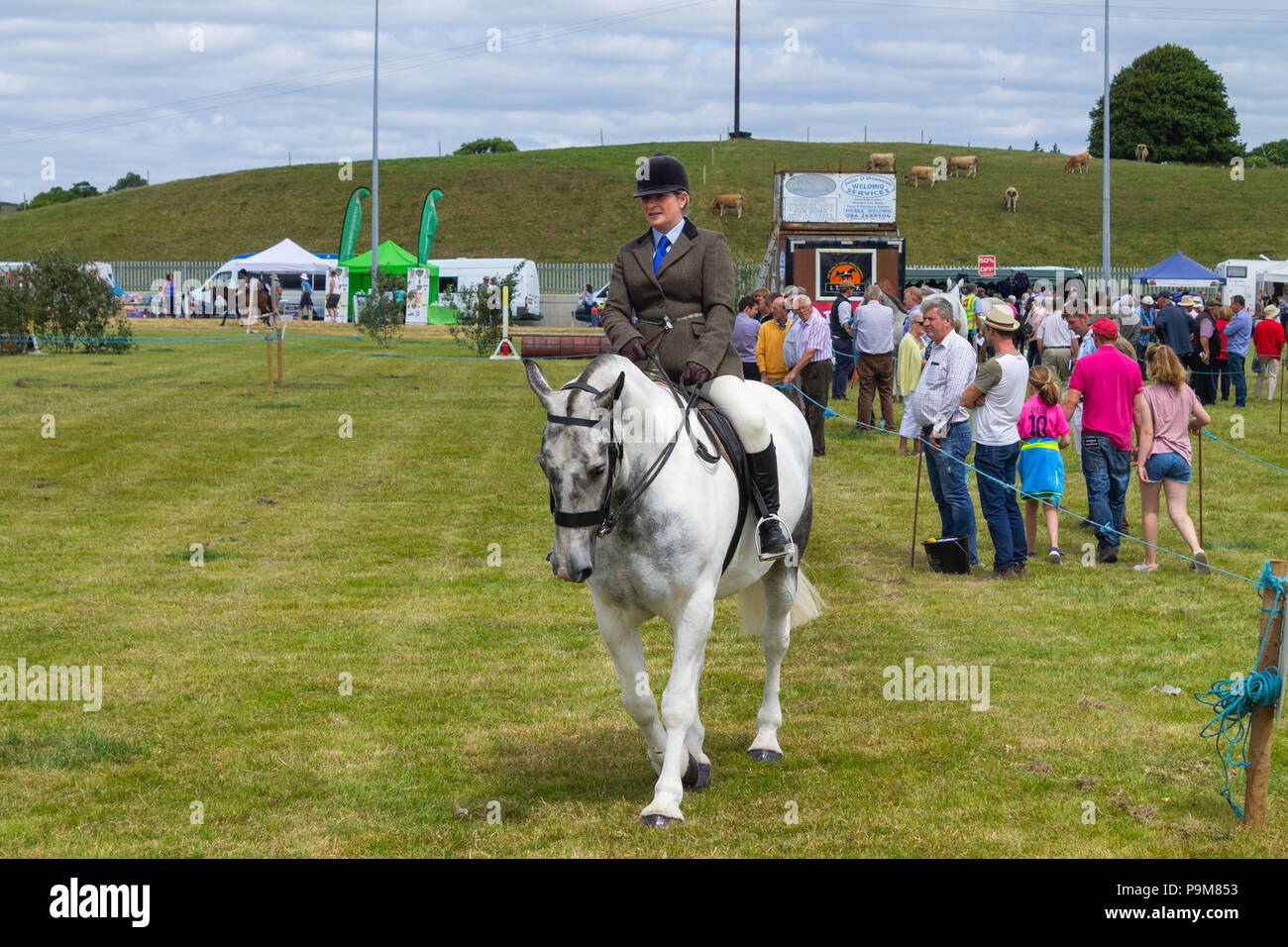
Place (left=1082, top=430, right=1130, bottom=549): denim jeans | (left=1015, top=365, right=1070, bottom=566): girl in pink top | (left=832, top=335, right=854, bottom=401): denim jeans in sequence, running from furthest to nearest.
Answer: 1. (left=832, top=335, right=854, bottom=401): denim jeans
2. (left=1082, top=430, right=1130, bottom=549): denim jeans
3. (left=1015, top=365, right=1070, bottom=566): girl in pink top

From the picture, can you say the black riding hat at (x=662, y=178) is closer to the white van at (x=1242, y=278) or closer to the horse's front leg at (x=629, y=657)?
the horse's front leg at (x=629, y=657)

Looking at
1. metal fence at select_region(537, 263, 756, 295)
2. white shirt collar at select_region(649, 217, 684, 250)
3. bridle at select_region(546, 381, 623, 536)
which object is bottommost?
bridle at select_region(546, 381, 623, 536)

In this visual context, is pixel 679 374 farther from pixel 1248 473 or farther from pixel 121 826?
pixel 1248 473

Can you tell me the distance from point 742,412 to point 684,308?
65 cm

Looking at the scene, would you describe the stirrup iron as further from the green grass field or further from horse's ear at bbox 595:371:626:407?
horse's ear at bbox 595:371:626:407

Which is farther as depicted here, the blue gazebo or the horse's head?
the blue gazebo

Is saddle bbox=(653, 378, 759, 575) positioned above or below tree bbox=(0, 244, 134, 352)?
below

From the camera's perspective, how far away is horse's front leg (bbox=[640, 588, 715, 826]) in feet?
19.9

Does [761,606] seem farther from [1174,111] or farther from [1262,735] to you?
[1174,111]

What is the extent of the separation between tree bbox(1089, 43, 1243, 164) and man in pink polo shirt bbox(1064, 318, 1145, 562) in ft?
327

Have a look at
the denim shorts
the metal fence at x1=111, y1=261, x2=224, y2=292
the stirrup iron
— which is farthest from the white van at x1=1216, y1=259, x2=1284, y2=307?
the metal fence at x1=111, y1=261, x2=224, y2=292

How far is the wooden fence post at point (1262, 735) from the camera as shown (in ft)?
19.5

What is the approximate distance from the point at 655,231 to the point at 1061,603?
19.2 ft

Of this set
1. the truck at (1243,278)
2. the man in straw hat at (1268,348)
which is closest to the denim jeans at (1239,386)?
the man in straw hat at (1268,348)
